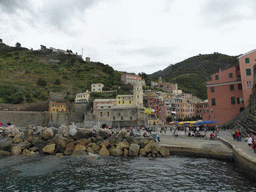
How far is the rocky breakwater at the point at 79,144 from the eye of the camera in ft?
54.2

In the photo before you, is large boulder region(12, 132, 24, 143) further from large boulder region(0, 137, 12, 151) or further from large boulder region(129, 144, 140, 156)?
large boulder region(129, 144, 140, 156)

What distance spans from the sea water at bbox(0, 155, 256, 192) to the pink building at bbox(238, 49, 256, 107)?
66.1 ft

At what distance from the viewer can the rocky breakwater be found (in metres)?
16.5

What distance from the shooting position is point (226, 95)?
1216 inches

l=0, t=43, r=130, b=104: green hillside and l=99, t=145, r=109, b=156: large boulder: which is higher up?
l=0, t=43, r=130, b=104: green hillside

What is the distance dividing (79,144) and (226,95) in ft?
88.9

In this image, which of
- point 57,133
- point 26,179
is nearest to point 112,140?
point 57,133

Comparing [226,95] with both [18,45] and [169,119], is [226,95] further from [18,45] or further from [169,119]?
[18,45]

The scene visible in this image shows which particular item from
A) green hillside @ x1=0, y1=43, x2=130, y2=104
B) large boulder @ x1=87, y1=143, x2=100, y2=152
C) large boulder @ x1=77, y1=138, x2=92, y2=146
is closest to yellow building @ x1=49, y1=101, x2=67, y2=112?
green hillside @ x1=0, y1=43, x2=130, y2=104

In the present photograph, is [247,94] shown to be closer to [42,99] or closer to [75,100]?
[75,100]

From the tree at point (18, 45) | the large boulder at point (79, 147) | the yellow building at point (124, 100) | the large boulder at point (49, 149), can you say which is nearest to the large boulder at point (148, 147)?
the large boulder at point (79, 147)

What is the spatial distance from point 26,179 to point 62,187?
2879 mm

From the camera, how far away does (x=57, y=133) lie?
21.2 m

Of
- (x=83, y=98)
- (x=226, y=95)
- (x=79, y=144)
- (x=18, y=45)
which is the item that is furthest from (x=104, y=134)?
(x=18, y=45)
